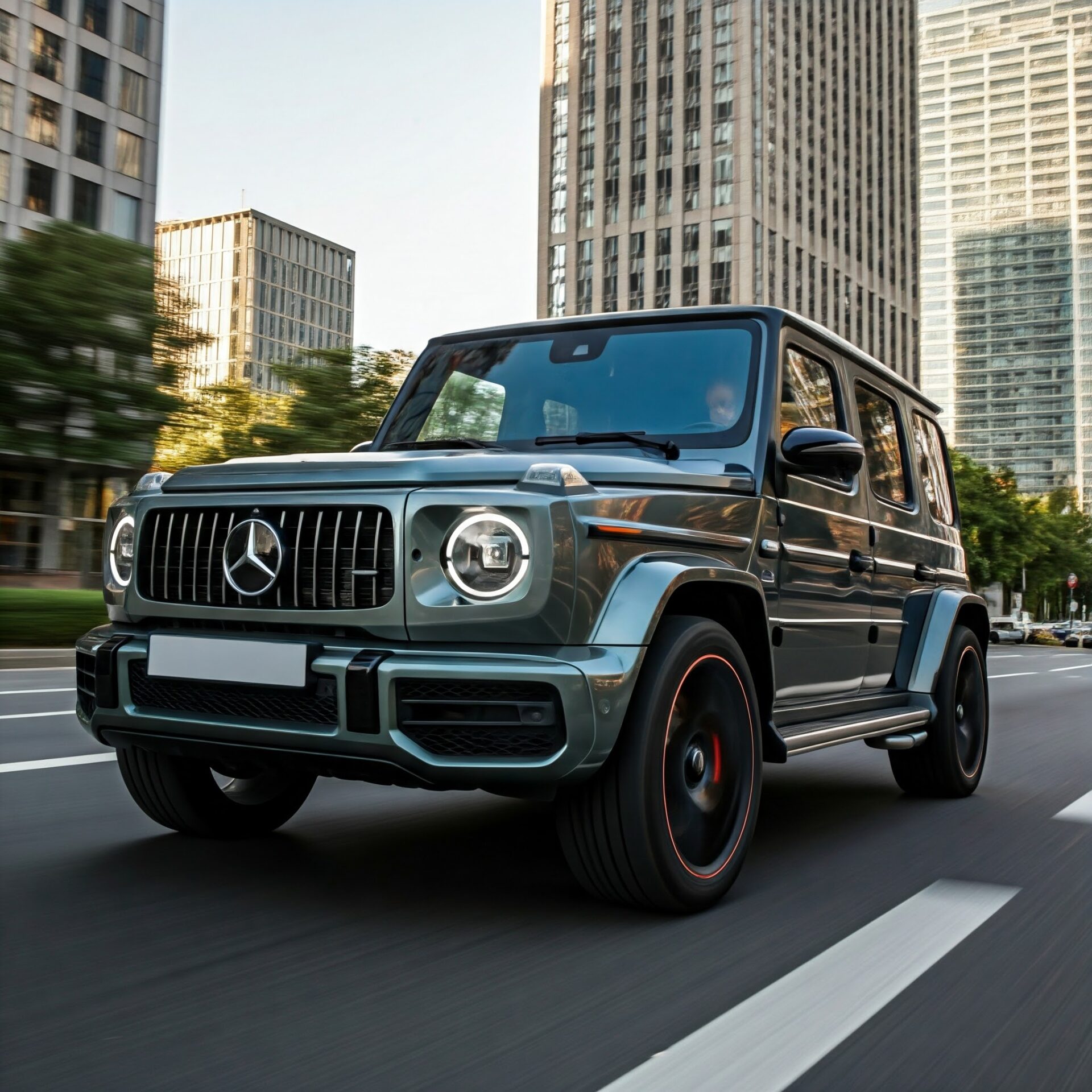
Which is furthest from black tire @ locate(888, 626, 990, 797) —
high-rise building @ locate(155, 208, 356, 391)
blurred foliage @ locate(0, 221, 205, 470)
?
high-rise building @ locate(155, 208, 356, 391)

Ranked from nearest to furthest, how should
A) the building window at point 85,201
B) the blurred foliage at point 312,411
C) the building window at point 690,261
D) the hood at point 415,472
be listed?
1. the hood at point 415,472
2. the blurred foliage at point 312,411
3. the building window at point 85,201
4. the building window at point 690,261

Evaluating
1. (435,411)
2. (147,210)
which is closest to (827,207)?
(147,210)

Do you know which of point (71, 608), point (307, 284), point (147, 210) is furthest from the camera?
point (307, 284)

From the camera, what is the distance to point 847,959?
10.7 ft

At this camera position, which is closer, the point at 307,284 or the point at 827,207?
the point at 827,207

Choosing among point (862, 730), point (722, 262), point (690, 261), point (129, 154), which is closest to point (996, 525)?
point (722, 262)

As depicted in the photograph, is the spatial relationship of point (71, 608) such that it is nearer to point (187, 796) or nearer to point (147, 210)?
point (187, 796)

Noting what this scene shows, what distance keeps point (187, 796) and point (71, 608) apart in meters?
15.1

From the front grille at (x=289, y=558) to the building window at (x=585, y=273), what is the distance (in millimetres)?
92608

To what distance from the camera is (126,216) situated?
4522cm

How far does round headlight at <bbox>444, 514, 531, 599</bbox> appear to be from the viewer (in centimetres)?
330

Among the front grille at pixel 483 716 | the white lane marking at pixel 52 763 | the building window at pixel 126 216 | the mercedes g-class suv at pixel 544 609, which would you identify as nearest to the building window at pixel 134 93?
the building window at pixel 126 216

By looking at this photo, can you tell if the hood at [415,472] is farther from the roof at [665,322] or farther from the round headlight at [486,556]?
the roof at [665,322]

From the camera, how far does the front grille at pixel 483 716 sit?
3232 millimetres
